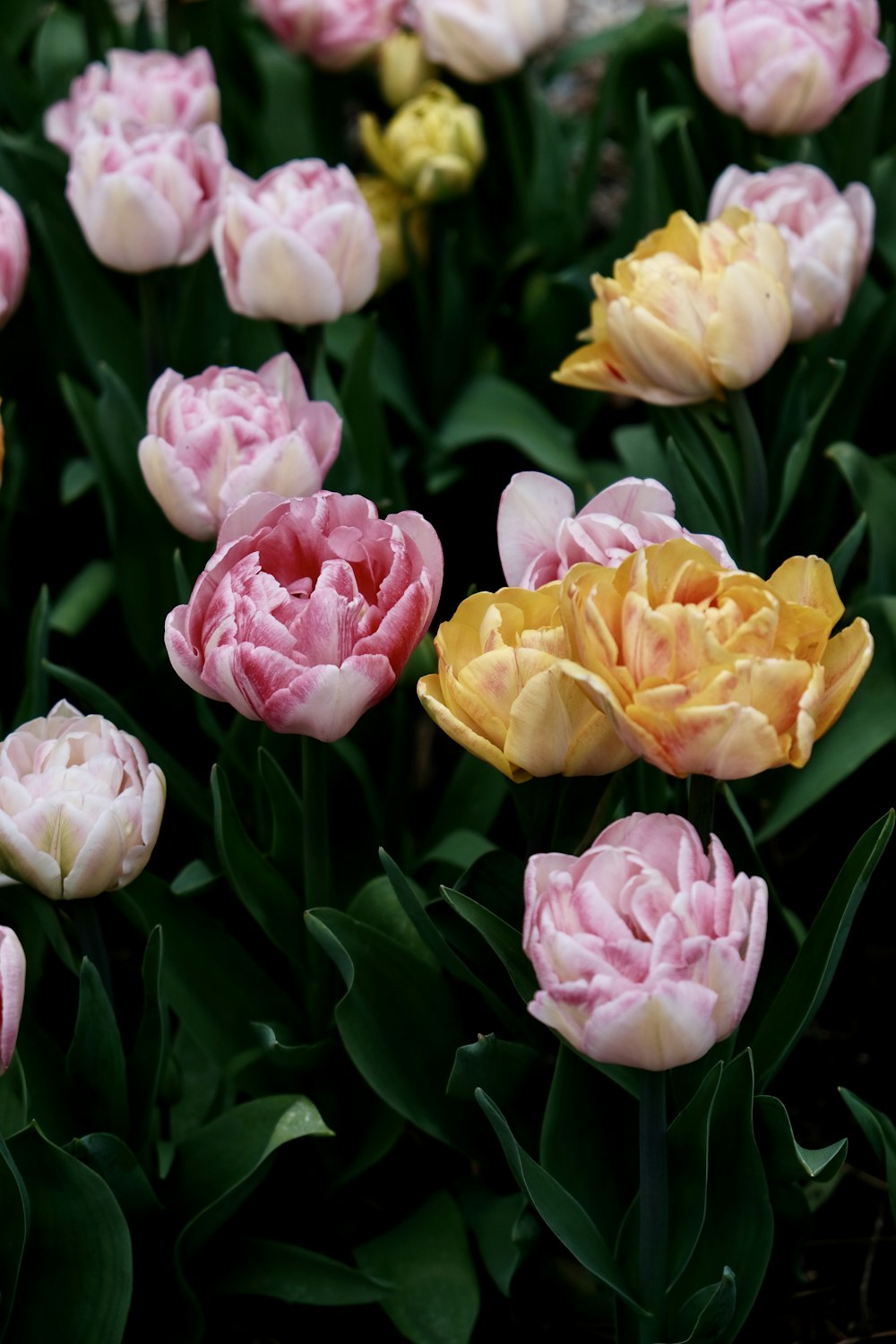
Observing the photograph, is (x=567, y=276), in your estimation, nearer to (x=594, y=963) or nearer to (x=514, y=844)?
(x=514, y=844)

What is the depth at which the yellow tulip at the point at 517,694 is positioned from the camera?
79 centimetres

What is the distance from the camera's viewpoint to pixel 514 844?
148 cm

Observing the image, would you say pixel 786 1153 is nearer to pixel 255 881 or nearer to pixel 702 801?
pixel 702 801

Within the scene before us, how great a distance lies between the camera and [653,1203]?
0.88m

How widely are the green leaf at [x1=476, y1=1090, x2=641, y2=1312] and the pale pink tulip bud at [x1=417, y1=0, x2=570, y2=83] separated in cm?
137

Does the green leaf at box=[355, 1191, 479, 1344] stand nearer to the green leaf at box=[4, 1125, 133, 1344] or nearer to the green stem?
the green leaf at box=[4, 1125, 133, 1344]

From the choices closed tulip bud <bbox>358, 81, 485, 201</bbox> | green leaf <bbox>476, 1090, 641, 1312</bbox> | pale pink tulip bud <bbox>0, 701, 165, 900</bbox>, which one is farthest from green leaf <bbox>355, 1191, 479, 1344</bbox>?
closed tulip bud <bbox>358, 81, 485, 201</bbox>

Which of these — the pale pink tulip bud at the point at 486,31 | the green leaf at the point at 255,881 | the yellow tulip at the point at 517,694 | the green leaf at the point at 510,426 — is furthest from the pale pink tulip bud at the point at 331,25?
the yellow tulip at the point at 517,694

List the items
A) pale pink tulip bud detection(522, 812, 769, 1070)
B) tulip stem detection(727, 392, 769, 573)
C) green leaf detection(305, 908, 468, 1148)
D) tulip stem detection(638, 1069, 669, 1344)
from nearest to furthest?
1. pale pink tulip bud detection(522, 812, 769, 1070)
2. tulip stem detection(638, 1069, 669, 1344)
3. green leaf detection(305, 908, 468, 1148)
4. tulip stem detection(727, 392, 769, 573)

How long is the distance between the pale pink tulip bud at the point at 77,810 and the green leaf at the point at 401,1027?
0.48 ft

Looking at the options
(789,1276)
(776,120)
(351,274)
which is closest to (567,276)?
(776,120)

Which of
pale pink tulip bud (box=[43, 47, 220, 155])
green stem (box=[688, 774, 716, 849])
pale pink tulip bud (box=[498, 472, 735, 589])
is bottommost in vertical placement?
green stem (box=[688, 774, 716, 849])

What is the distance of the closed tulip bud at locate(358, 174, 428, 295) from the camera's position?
1.85 meters

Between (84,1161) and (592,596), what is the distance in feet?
1.73
